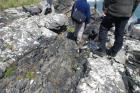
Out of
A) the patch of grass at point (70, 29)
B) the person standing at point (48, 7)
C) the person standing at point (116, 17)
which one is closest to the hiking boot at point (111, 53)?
the person standing at point (116, 17)

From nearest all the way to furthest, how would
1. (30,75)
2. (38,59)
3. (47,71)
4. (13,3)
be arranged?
(30,75) → (47,71) → (38,59) → (13,3)

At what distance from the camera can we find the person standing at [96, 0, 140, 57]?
634 cm

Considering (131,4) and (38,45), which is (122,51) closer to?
(131,4)

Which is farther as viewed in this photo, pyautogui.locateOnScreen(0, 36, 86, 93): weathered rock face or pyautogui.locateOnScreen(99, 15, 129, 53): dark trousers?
pyautogui.locateOnScreen(99, 15, 129, 53): dark trousers

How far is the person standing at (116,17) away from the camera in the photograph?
6.34 m

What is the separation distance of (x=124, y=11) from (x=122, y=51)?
1.18 meters

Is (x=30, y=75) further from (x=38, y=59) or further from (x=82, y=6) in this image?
(x=82, y=6)

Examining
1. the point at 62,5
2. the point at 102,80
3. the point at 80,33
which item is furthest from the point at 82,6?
the point at 62,5

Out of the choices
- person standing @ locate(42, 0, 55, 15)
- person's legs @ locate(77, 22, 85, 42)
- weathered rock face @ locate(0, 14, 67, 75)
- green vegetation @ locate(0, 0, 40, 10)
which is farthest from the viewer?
green vegetation @ locate(0, 0, 40, 10)

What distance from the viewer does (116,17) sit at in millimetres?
6438

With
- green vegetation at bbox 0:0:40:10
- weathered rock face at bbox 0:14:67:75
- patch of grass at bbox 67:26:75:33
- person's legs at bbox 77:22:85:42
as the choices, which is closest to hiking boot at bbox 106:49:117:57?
person's legs at bbox 77:22:85:42

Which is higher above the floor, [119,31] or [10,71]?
[119,31]

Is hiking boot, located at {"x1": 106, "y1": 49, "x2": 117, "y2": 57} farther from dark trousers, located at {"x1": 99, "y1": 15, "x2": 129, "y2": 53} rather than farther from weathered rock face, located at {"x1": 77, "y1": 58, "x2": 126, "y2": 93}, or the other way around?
weathered rock face, located at {"x1": 77, "y1": 58, "x2": 126, "y2": 93}

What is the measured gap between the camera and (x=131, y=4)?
6.42 meters
